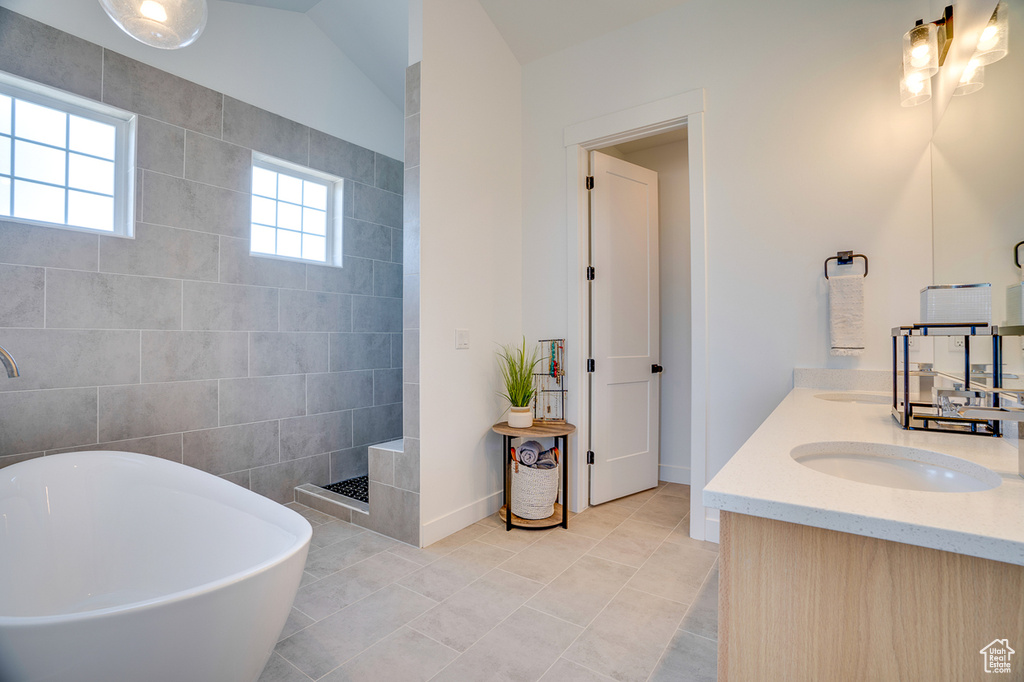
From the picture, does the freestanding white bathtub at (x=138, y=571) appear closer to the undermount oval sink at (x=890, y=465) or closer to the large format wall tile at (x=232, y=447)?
the large format wall tile at (x=232, y=447)

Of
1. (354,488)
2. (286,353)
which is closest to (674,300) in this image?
(354,488)

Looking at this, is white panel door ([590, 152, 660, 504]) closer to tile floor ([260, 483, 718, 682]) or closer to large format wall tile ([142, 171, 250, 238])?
tile floor ([260, 483, 718, 682])

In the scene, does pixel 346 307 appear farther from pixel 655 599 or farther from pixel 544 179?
pixel 655 599

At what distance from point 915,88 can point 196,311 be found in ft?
11.7

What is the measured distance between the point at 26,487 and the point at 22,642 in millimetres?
1138

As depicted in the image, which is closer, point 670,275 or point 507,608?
point 507,608

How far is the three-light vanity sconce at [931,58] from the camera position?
1139 millimetres

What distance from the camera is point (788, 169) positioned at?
2355 mm

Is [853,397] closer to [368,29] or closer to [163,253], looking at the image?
[163,253]

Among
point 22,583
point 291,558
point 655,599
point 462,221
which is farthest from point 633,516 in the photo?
point 22,583

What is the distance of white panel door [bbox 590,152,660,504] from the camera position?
3.07 meters

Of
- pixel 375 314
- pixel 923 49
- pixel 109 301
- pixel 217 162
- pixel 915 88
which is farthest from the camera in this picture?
pixel 375 314

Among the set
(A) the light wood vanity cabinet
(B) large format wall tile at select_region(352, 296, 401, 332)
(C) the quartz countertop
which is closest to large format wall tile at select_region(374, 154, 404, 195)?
(B) large format wall tile at select_region(352, 296, 401, 332)

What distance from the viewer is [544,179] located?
3.15m
